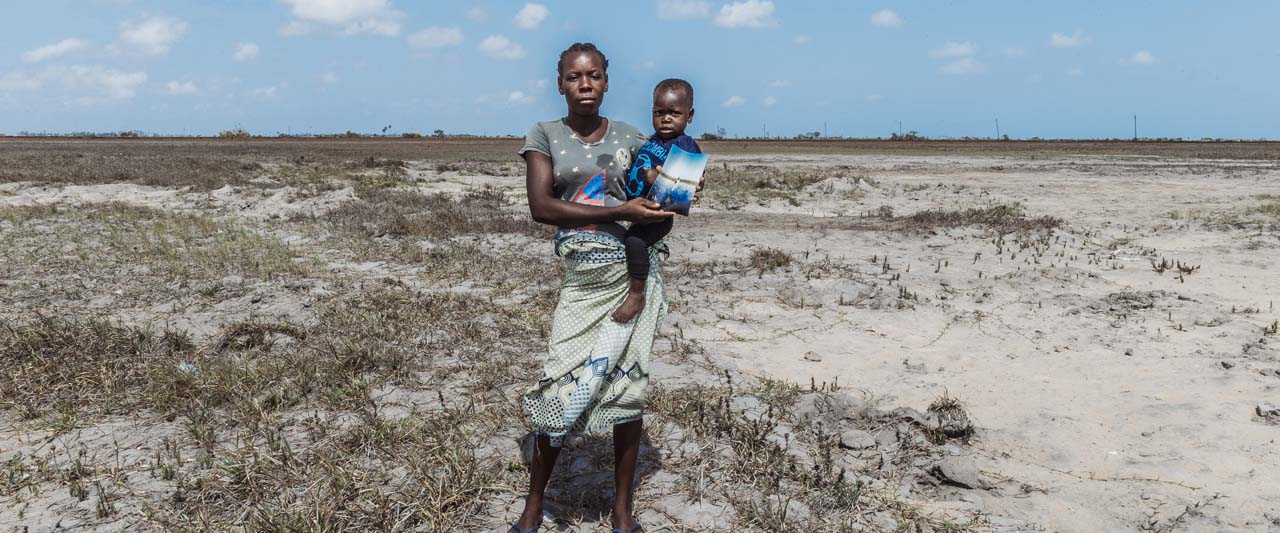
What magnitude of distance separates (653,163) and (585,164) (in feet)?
0.75

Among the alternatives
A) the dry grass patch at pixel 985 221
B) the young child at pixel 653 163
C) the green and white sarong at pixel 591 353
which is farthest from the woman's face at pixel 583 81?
the dry grass patch at pixel 985 221

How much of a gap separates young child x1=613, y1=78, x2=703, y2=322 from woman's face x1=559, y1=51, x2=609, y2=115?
0.21 metres

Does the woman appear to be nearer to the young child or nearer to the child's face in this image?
the young child

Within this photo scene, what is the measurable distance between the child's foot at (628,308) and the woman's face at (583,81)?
2.06 feet

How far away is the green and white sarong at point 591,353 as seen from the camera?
104 inches

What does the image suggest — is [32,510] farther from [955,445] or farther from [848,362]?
[848,362]

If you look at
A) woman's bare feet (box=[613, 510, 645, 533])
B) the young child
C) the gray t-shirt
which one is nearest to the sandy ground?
woman's bare feet (box=[613, 510, 645, 533])

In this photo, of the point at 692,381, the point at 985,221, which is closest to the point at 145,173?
the point at 985,221

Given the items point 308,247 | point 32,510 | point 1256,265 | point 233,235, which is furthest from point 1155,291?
point 233,235

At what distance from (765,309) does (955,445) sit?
8.85 feet

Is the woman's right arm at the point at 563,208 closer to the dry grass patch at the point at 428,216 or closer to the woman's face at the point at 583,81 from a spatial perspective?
the woman's face at the point at 583,81

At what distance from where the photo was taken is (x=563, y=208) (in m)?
2.58

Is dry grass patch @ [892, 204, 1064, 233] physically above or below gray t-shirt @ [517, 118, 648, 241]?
below

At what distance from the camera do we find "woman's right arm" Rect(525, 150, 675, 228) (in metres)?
2.50
